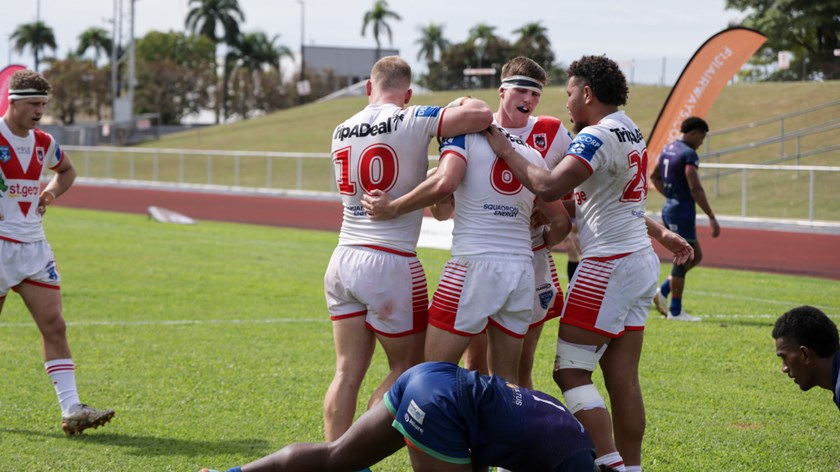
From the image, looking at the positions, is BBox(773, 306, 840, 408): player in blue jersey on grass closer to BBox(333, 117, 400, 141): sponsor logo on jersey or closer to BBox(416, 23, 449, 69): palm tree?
BBox(333, 117, 400, 141): sponsor logo on jersey

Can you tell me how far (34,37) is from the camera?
3851 inches

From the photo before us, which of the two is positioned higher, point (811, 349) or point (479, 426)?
point (811, 349)

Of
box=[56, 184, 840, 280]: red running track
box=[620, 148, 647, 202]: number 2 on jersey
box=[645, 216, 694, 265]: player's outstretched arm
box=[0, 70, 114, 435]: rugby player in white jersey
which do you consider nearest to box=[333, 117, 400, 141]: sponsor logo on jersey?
box=[620, 148, 647, 202]: number 2 on jersey

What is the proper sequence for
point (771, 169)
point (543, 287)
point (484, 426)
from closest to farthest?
point (484, 426)
point (543, 287)
point (771, 169)

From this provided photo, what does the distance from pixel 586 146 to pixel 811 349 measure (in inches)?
60.3

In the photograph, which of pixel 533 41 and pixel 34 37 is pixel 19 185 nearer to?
pixel 533 41

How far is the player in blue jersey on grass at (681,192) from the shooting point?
35.8 feet

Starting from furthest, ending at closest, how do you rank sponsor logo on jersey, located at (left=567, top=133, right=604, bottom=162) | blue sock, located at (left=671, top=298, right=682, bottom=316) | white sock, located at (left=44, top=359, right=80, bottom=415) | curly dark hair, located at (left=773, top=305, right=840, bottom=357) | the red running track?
the red running track, blue sock, located at (left=671, top=298, right=682, bottom=316), white sock, located at (left=44, top=359, right=80, bottom=415), sponsor logo on jersey, located at (left=567, top=133, right=604, bottom=162), curly dark hair, located at (left=773, top=305, right=840, bottom=357)

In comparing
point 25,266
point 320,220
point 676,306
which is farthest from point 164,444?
point 320,220

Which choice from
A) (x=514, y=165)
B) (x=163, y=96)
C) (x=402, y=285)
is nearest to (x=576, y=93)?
(x=514, y=165)

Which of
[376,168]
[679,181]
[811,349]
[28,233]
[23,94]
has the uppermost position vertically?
[23,94]

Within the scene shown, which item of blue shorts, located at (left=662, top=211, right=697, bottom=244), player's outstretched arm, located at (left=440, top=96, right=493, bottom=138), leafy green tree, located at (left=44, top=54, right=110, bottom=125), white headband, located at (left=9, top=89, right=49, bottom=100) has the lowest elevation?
blue shorts, located at (left=662, top=211, right=697, bottom=244)

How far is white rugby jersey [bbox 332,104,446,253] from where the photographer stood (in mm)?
5211

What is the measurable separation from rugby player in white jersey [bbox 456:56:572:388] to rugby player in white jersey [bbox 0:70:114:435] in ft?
9.46
